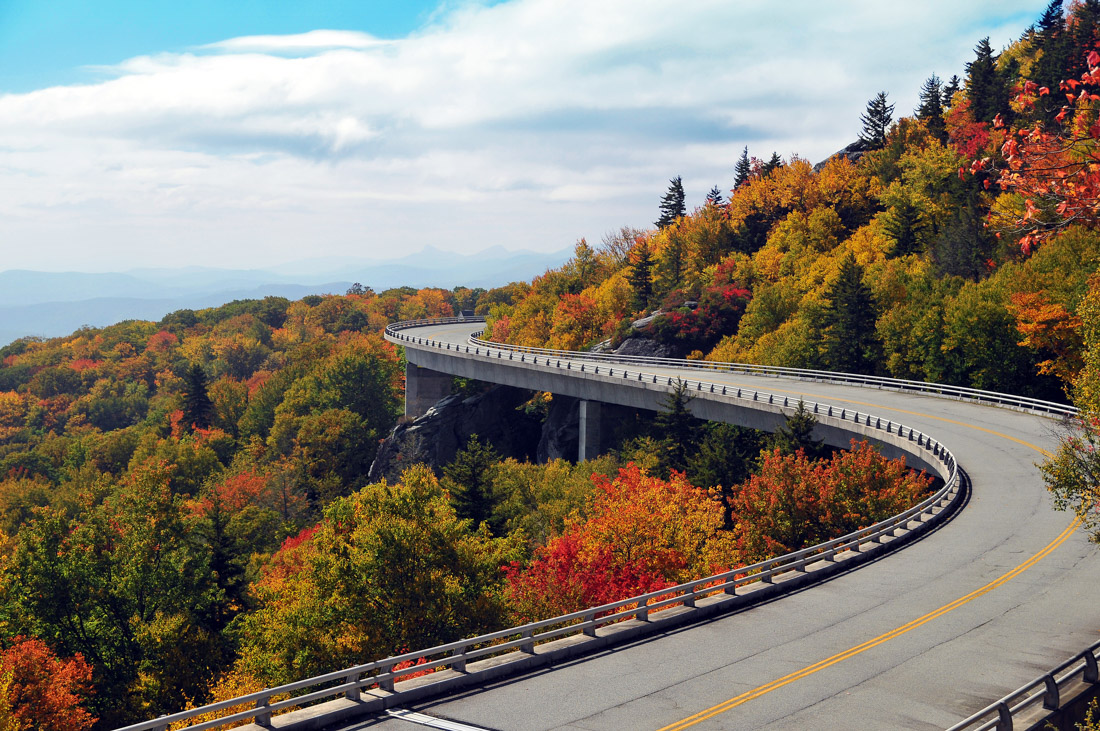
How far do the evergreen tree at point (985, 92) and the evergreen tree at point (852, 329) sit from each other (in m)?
31.7

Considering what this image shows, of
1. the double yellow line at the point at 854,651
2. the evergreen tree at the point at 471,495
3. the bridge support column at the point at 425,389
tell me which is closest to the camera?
the double yellow line at the point at 854,651

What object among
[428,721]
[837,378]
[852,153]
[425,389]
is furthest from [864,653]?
[852,153]

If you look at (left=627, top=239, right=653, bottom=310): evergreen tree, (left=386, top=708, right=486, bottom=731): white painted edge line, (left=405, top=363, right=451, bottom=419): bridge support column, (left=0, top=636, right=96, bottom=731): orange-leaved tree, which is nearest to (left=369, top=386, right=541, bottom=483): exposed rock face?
(left=405, top=363, right=451, bottom=419): bridge support column

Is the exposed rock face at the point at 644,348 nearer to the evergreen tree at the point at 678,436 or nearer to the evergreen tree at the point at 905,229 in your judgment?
the evergreen tree at the point at 905,229

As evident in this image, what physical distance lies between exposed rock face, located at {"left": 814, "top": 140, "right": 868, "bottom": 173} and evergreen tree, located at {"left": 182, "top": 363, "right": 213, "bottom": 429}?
84820 millimetres

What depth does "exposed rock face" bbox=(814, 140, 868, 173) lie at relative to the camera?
10944cm

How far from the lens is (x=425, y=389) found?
9644 cm

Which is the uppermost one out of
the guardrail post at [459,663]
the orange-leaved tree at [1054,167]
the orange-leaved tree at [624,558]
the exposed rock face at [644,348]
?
the orange-leaved tree at [1054,167]

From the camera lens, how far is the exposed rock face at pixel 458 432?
268 feet

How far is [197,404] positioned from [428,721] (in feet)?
354

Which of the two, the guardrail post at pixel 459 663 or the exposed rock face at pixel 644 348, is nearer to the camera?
the guardrail post at pixel 459 663

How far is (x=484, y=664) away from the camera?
18266 mm

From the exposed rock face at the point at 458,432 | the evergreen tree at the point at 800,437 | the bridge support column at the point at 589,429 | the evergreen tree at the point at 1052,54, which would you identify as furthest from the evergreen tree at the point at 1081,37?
the exposed rock face at the point at 458,432

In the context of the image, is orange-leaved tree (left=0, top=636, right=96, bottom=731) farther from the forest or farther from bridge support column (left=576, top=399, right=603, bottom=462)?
bridge support column (left=576, top=399, right=603, bottom=462)
